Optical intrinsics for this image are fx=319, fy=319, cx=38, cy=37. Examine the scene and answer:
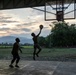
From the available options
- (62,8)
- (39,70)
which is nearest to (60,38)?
(62,8)

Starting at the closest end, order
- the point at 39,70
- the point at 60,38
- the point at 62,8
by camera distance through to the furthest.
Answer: the point at 39,70 < the point at 62,8 < the point at 60,38

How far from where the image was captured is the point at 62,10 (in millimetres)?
28031

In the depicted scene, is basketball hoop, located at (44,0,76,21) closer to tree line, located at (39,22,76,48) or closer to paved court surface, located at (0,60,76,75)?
paved court surface, located at (0,60,76,75)

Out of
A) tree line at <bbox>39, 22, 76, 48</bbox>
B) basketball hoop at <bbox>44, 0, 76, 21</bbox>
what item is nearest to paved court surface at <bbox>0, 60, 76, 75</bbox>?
basketball hoop at <bbox>44, 0, 76, 21</bbox>

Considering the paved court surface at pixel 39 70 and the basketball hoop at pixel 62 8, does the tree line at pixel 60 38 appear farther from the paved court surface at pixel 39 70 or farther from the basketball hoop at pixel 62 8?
the paved court surface at pixel 39 70

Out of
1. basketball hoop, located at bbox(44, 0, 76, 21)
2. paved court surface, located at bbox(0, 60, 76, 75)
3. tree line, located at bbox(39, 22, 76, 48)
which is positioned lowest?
tree line, located at bbox(39, 22, 76, 48)

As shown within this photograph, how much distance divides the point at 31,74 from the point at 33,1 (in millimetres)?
13266

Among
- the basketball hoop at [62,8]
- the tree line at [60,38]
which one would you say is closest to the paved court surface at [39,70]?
the basketball hoop at [62,8]

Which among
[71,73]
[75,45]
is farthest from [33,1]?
[75,45]

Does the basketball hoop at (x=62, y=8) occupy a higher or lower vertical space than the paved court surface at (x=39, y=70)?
higher

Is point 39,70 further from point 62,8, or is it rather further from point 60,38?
point 60,38

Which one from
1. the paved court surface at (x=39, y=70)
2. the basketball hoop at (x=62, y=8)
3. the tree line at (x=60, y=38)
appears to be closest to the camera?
the paved court surface at (x=39, y=70)

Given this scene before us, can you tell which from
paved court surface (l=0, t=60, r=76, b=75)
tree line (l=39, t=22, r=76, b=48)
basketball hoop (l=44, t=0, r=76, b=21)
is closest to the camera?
paved court surface (l=0, t=60, r=76, b=75)

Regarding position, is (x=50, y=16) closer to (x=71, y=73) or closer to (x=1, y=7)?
(x=1, y=7)
